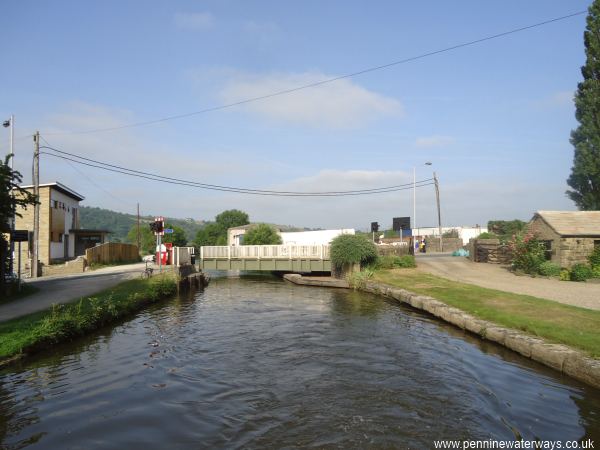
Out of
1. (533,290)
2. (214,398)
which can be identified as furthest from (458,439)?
(533,290)

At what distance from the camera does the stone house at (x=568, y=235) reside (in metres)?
25.1

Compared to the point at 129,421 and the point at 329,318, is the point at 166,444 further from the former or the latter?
the point at 329,318

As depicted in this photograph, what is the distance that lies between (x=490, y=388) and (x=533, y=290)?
12.1 metres

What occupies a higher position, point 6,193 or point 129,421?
point 6,193

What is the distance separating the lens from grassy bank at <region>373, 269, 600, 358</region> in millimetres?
10383

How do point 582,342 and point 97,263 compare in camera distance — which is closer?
point 582,342

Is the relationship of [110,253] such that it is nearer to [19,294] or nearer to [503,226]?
[19,294]

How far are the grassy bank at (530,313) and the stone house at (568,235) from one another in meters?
9.04

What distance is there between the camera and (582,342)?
32.2ft

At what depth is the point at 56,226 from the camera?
125ft

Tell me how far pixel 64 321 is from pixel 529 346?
13.3m

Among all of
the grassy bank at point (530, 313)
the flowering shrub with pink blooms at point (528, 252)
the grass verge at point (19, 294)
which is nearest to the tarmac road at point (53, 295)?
the grass verge at point (19, 294)

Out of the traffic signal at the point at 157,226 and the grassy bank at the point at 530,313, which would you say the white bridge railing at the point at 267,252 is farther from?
the grassy bank at the point at 530,313

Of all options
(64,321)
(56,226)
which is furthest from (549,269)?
(56,226)
